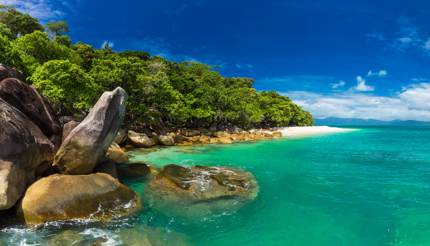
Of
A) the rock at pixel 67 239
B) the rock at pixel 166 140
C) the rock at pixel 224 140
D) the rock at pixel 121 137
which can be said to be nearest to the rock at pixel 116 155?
the rock at pixel 121 137

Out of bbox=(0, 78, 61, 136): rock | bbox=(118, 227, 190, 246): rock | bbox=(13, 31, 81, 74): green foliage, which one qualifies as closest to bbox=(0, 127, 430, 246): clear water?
bbox=(118, 227, 190, 246): rock

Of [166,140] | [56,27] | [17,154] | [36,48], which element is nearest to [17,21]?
[56,27]

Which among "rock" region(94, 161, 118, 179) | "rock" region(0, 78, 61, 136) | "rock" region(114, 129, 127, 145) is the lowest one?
"rock" region(94, 161, 118, 179)

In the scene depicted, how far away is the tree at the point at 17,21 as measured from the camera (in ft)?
179

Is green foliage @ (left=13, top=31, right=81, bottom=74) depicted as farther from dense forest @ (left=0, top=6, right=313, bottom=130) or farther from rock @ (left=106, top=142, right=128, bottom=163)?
rock @ (left=106, top=142, right=128, bottom=163)

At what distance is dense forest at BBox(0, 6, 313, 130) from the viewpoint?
23359 mm

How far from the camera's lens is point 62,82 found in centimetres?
2303

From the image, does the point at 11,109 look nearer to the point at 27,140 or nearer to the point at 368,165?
the point at 27,140

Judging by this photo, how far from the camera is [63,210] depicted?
10078 millimetres

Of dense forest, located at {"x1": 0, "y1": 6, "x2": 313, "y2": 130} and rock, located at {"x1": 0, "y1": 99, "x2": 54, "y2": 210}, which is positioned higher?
dense forest, located at {"x1": 0, "y1": 6, "x2": 313, "y2": 130}

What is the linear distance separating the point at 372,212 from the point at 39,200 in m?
12.6

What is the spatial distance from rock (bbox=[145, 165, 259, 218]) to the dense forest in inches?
494

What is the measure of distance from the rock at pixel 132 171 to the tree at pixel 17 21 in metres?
50.7

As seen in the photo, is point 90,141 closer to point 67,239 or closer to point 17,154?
point 17,154
